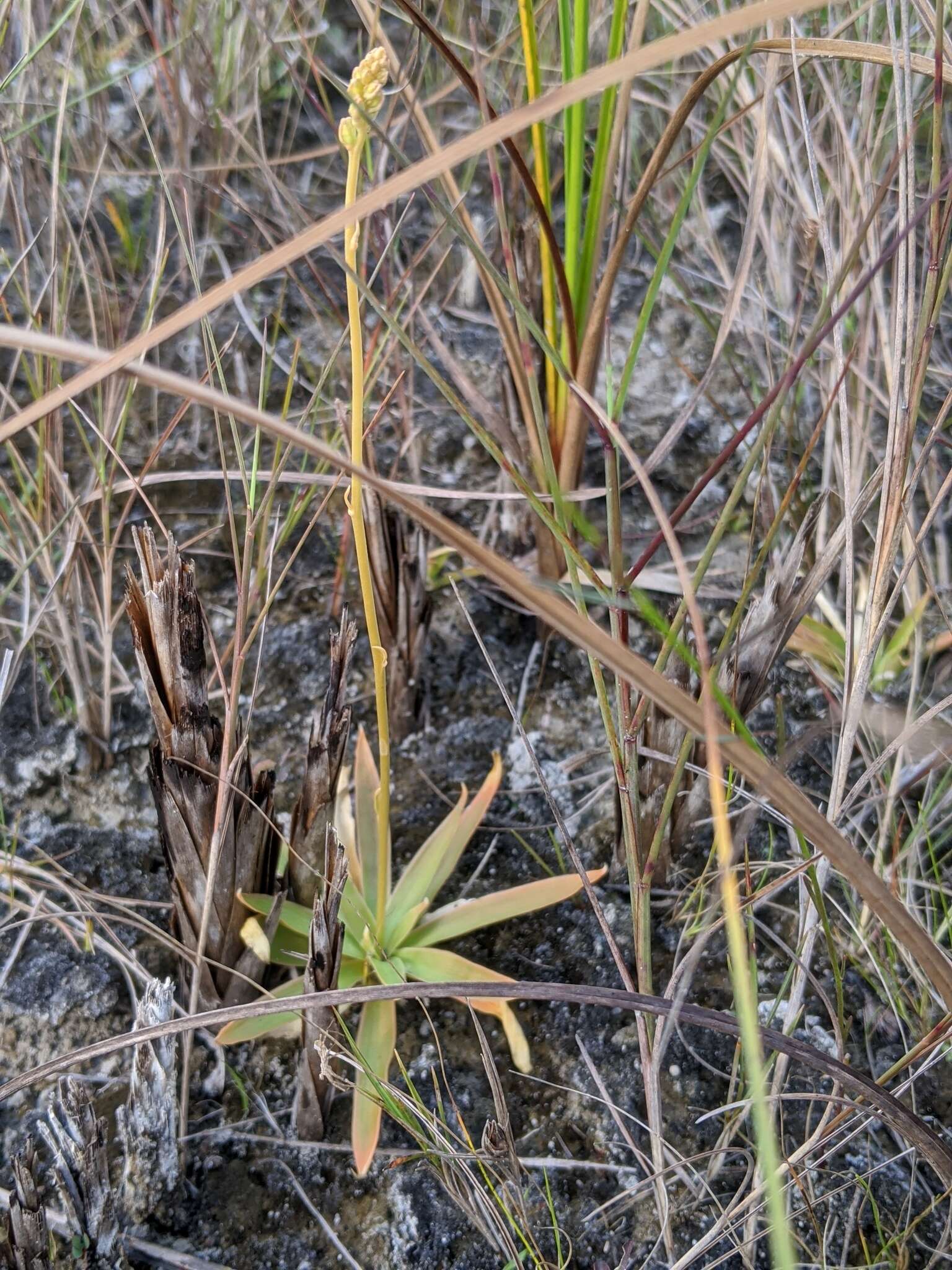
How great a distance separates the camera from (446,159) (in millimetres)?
436

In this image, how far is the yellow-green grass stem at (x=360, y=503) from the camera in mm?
678

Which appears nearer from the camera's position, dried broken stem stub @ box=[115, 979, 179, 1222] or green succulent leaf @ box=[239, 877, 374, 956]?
dried broken stem stub @ box=[115, 979, 179, 1222]

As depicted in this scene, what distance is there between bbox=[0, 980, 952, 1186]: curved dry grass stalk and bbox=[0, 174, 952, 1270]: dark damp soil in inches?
3.9

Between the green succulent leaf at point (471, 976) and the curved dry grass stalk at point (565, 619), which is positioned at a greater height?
the curved dry grass stalk at point (565, 619)

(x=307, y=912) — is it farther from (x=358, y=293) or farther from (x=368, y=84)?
(x=368, y=84)

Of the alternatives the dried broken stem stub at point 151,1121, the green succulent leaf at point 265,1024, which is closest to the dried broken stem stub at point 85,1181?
the dried broken stem stub at point 151,1121

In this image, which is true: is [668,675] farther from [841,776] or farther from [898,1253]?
[898,1253]

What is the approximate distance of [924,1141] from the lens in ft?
2.40

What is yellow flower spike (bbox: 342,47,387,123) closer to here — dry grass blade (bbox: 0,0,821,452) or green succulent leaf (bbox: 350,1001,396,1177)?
dry grass blade (bbox: 0,0,821,452)

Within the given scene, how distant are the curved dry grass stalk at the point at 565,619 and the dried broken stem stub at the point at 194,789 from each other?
424 mm

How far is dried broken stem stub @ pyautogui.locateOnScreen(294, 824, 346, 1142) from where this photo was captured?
0.83 m

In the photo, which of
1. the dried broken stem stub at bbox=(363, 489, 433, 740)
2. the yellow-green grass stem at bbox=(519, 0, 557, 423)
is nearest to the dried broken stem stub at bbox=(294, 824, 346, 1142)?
the dried broken stem stub at bbox=(363, 489, 433, 740)

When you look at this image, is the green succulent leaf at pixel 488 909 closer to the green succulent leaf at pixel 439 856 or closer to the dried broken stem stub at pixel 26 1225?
the green succulent leaf at pixel 439 856

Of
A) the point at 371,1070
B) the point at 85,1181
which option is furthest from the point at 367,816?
the point at 85,1181
